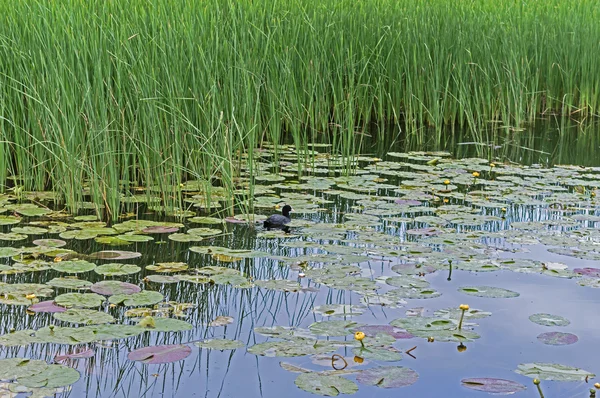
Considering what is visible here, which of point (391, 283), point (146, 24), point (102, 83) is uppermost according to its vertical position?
point (146, 24)

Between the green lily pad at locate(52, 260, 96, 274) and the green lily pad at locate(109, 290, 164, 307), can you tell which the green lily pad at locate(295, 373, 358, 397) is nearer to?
the green lily pad at locate(109, 290, 164, 307)

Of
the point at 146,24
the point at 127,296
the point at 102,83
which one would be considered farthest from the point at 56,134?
the point at 127,296

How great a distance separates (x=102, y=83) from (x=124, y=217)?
832 millimetres

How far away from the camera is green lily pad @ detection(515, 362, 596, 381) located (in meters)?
3.01

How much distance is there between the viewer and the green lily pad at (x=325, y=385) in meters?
2.84

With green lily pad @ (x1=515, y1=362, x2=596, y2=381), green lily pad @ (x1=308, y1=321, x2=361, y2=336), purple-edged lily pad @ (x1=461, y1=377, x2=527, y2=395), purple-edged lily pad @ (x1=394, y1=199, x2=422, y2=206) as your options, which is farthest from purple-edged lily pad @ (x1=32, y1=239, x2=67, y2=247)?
green lily pad @ (x1=515, y1=362, x2=596, y2=381)

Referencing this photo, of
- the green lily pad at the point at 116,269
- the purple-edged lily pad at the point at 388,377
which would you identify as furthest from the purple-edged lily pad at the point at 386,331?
the green lily pad at the point at 116,269

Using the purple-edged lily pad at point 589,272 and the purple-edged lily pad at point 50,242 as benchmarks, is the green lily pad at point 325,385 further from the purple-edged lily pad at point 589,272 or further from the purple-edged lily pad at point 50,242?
the purple-edged lily pad at point 50,242

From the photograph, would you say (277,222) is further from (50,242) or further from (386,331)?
(386,331)

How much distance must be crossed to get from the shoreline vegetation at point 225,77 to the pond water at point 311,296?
1.19 ft

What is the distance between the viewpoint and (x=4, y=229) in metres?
4.69

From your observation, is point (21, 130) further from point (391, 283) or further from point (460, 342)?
point (460, 342)

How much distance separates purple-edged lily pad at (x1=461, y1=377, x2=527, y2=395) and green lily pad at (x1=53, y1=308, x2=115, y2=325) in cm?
146

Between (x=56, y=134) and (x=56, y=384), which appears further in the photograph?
(x=56, y=134)
